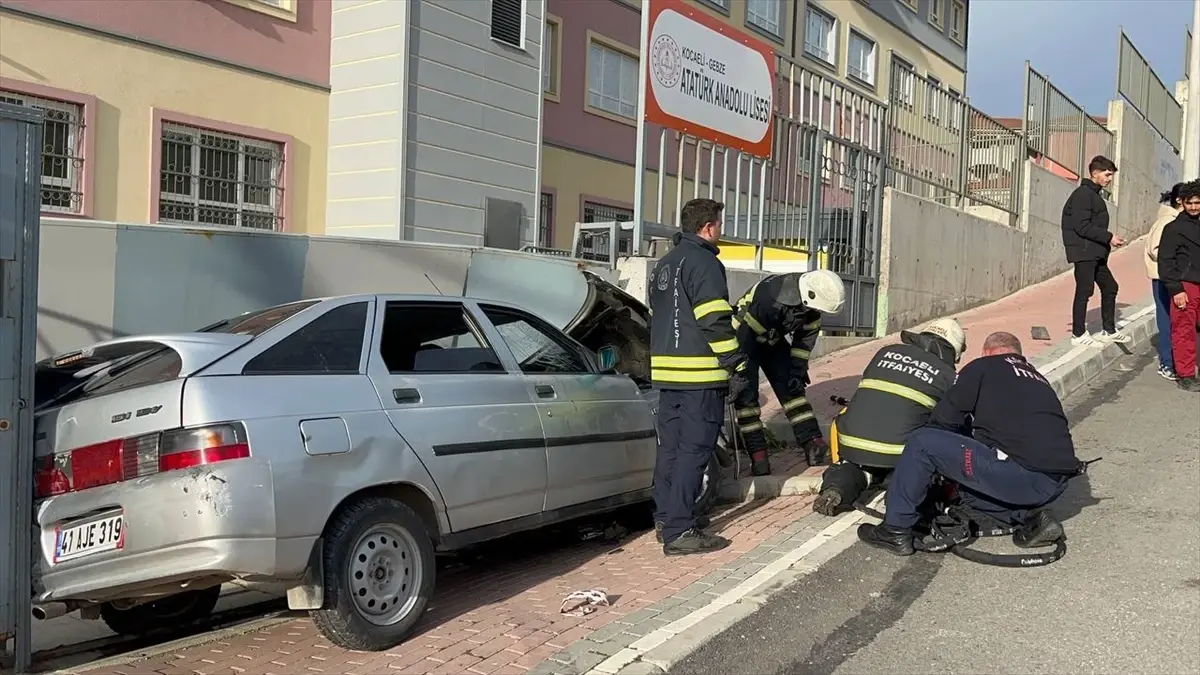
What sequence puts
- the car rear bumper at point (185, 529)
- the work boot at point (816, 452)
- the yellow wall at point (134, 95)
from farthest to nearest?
the yellow wall at point (134, 95), the work boot at point (816, 452), the car rear bumper at point (185, 529)

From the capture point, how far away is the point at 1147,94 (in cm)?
2289

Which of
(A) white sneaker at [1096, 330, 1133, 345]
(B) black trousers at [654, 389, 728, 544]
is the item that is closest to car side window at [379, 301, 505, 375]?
(B) black trousers at [654, 389, 728, 544]

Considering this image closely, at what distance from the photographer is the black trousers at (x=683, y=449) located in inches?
211

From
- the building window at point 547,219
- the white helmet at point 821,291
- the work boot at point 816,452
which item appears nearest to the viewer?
the white helmet at point 821,291

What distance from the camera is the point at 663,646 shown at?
396cm

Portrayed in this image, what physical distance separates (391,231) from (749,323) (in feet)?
20.7

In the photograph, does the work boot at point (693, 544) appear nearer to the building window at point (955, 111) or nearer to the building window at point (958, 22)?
the building window at point (955, 111)

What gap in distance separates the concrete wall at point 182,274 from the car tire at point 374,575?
281 cm

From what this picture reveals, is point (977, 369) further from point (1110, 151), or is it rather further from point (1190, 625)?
point (1110, 151)

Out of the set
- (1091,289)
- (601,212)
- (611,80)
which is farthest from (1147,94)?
(1091,289)

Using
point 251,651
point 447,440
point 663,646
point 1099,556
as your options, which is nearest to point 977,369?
point 1099,556

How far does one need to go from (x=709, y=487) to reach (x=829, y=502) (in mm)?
733

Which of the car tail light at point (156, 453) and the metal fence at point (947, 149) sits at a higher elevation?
the metal fence at point (947, 149)

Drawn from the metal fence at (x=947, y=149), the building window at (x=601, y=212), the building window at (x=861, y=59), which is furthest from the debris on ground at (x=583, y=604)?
the building window at (x=861, y=59)
